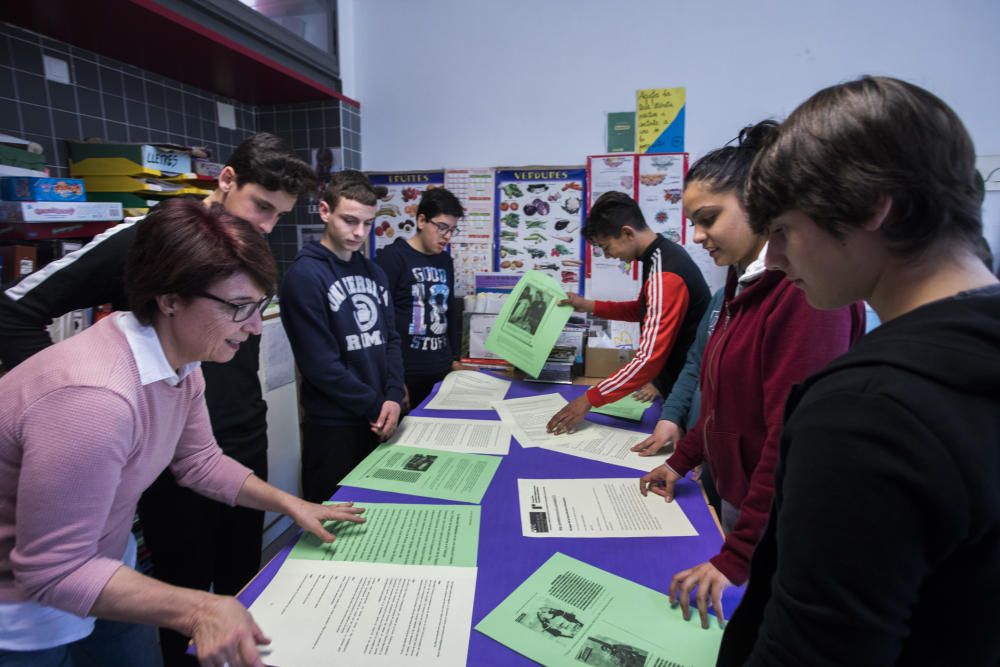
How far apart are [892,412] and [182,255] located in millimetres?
954

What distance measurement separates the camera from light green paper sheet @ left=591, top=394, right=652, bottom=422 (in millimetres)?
1788

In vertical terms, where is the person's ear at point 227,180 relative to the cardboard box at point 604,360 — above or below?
above

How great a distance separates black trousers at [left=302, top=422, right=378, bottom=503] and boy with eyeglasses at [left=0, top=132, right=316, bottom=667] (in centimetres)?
16

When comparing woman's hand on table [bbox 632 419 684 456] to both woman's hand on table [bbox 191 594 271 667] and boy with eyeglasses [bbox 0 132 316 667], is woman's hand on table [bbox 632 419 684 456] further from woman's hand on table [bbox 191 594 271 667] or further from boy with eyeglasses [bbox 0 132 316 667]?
boy with eyeglasses [bbox 0 132 316 667]

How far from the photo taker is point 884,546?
1.34 feet

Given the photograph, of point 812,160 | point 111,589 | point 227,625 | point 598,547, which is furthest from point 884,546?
point 111,589

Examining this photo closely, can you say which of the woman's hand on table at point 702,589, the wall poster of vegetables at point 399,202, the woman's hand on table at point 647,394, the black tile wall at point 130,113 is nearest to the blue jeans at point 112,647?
the woman's hand on table at point 702,589

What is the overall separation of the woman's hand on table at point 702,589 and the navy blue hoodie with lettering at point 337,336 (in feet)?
3.60

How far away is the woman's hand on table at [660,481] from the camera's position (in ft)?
4.01

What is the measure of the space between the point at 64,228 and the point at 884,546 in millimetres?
2135

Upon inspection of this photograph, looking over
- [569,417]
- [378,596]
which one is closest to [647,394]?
[569,417]

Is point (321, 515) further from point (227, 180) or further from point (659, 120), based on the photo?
point (659, 120)

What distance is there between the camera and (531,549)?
101cm

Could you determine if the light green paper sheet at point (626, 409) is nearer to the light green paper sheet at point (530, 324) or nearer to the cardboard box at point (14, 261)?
the light green paper sheet at point (530, 324)
